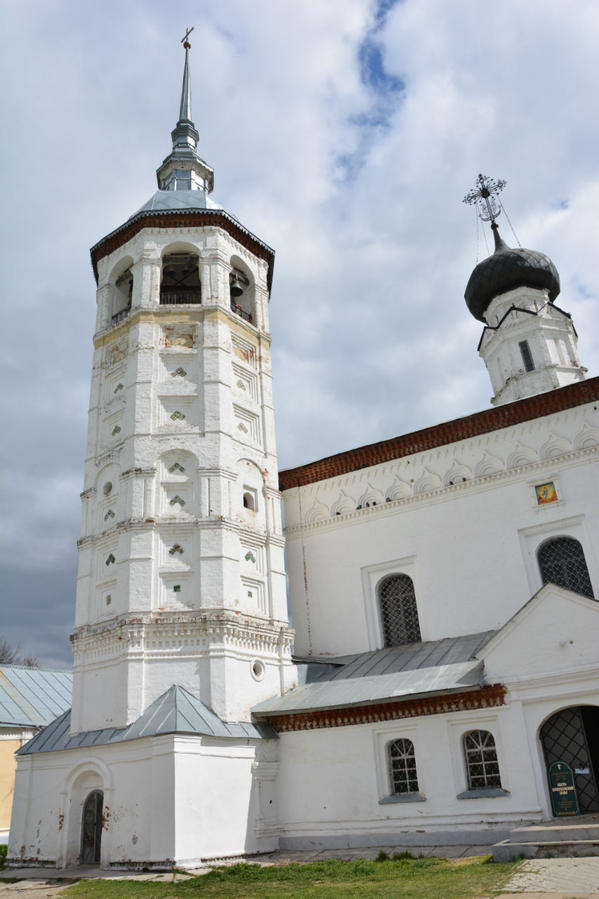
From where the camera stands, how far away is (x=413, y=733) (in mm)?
12508

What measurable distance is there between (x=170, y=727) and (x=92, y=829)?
281 cm

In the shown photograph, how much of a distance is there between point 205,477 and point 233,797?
20.2 ft

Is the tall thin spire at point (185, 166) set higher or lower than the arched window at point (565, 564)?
higher

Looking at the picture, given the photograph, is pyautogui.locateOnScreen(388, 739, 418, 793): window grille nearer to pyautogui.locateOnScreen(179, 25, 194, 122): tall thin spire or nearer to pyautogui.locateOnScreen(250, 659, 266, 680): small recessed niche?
pyautogui.locateOnScreen(250, 659, 266, 680): small recessed niche

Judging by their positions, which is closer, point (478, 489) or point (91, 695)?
point (91, 695)

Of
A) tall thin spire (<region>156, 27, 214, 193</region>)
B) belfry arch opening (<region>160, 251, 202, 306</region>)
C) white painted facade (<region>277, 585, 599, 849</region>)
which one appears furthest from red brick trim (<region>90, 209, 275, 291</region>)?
white painted facade (<region>277, 585, 599, 849</region>)

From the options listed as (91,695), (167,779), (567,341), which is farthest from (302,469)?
(567,341)

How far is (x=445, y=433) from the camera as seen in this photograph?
1667 centimetres

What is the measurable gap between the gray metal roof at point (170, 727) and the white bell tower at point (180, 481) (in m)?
0.21

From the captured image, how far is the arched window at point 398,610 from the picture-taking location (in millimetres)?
15883

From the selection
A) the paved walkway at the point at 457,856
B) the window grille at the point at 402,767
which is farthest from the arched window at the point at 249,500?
the paved walkway at the point at 457,856

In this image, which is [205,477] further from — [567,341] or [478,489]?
[567,341]

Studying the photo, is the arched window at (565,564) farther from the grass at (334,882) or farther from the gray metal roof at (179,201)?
the gray metal roof at (179,201)

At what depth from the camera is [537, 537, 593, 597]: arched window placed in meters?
14.4
